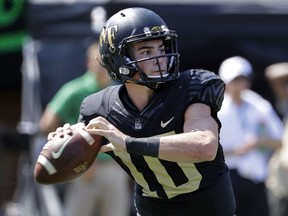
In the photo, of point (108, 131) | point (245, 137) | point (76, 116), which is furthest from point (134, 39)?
point (245, 137)

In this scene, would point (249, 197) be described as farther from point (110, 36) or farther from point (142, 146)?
point (142, 146)

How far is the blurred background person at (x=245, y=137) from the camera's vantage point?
7.62 meters

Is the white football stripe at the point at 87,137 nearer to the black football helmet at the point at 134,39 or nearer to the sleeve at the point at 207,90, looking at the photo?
the black football helmet at the point at 134,39

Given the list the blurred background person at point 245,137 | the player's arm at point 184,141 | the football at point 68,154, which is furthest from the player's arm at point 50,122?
the player's arm at point 184,141

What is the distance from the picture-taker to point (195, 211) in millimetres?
→ 4625

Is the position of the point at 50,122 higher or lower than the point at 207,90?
lower

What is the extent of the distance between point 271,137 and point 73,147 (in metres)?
3.42

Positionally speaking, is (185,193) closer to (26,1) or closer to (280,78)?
(280,78)

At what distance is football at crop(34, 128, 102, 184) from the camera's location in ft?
15.1

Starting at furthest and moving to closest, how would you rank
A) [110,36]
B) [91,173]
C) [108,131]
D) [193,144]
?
[91,173] < [110,36] < [108,131] < [193,144]

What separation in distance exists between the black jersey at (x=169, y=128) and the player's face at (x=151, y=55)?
11cm

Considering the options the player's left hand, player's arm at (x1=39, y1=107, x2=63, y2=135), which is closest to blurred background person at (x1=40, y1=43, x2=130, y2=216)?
player's arm at (x1=39, y1=107, x2=63, y2=135)

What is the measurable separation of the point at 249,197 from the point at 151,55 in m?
3.35

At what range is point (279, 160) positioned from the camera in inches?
305
